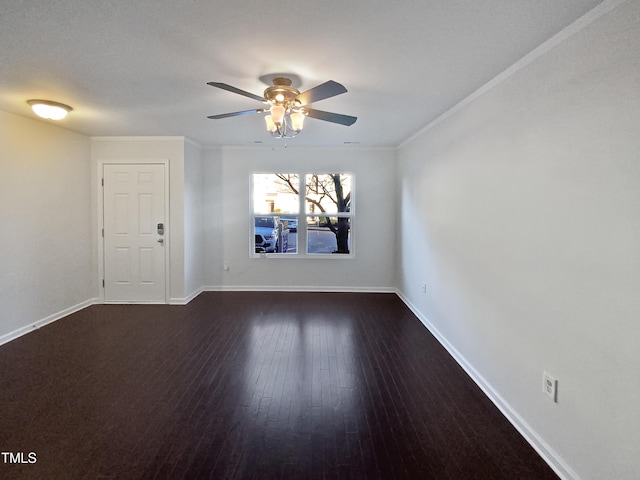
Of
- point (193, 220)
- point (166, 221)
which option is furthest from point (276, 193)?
point (166, 221)

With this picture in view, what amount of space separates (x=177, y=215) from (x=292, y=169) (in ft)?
6.30

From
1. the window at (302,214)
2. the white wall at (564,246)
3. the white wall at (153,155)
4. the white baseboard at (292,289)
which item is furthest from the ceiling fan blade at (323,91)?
the white baseboard at (292,289)

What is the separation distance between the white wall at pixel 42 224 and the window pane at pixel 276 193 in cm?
237

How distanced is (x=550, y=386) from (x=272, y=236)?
4.40 meters

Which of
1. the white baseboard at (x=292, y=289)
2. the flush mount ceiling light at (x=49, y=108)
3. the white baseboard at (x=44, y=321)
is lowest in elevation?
the white baseboard at (x=44, y=321)

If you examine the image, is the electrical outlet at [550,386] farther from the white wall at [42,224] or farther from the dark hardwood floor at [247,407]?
the white wall at [42,224]

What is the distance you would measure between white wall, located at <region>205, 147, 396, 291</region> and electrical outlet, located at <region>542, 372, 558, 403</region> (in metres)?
3.66

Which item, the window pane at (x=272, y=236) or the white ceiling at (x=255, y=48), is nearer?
the white ceiling at (x=255, y=48)

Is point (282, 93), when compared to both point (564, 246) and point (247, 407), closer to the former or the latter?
point (564, 246)

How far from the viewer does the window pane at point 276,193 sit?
5559 millimetres

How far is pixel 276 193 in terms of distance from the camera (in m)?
5.59

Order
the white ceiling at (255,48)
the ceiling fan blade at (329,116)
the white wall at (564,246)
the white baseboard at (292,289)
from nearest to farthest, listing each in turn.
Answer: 1. the white wall at (564,246)
2. the white ceiling at (255,48)
3. the ceiling fan blade at (329,116)
4. the white baseboard at (292,289)

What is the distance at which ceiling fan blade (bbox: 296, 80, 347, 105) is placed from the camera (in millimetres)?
2128

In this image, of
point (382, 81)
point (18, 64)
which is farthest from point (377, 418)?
point (18, 64)
